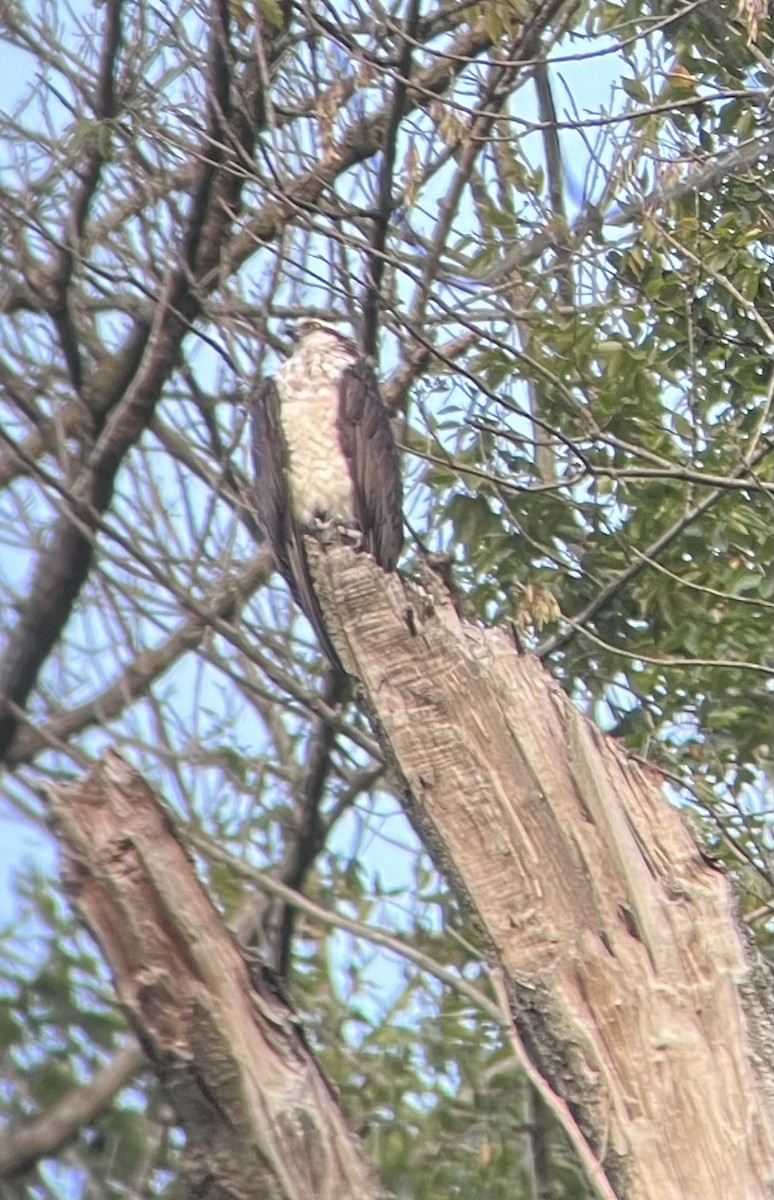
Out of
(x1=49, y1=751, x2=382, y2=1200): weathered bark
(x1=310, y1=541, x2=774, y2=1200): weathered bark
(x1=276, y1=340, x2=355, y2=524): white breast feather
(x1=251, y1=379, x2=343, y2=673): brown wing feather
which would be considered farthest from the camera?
(x1=276, y1=340, x2=355, y2=524): white breast feather

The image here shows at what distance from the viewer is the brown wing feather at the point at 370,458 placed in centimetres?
593

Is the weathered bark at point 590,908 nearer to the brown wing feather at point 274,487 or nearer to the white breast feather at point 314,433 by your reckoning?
the brown wing feather at point 274,487

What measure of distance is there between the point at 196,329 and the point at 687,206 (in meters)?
1.72

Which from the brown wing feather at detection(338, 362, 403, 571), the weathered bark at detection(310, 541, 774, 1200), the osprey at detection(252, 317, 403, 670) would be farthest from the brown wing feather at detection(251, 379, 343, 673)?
the weathered bark at detection(310, 541, 774, 1200)

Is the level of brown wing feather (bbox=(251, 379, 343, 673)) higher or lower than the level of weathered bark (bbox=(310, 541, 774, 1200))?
higher

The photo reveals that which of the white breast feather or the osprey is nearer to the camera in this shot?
the osprey

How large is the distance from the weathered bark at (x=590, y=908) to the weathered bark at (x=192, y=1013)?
45 centimetres

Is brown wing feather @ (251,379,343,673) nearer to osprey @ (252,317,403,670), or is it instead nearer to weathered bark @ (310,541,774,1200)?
osprey @ (252,317,403,670)

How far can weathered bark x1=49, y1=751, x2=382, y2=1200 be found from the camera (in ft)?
11.3

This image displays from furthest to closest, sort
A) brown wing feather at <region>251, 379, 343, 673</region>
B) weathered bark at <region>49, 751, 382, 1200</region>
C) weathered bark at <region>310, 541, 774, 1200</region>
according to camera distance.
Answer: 1. brown wing feather at <region>251, 379, 343, 673</region>
2. weathered bark at <region>49, 751, 382, 1200</region>
3. weathered bark at <region>310, 541, 774, 1200</region>

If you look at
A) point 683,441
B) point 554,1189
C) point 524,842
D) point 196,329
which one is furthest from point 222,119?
point 554,1189

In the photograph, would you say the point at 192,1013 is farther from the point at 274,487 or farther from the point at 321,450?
the point at 321,450

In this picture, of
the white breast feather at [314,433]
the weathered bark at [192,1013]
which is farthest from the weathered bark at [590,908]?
the white breast feather at [314,433]

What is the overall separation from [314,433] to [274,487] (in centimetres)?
→ 27
